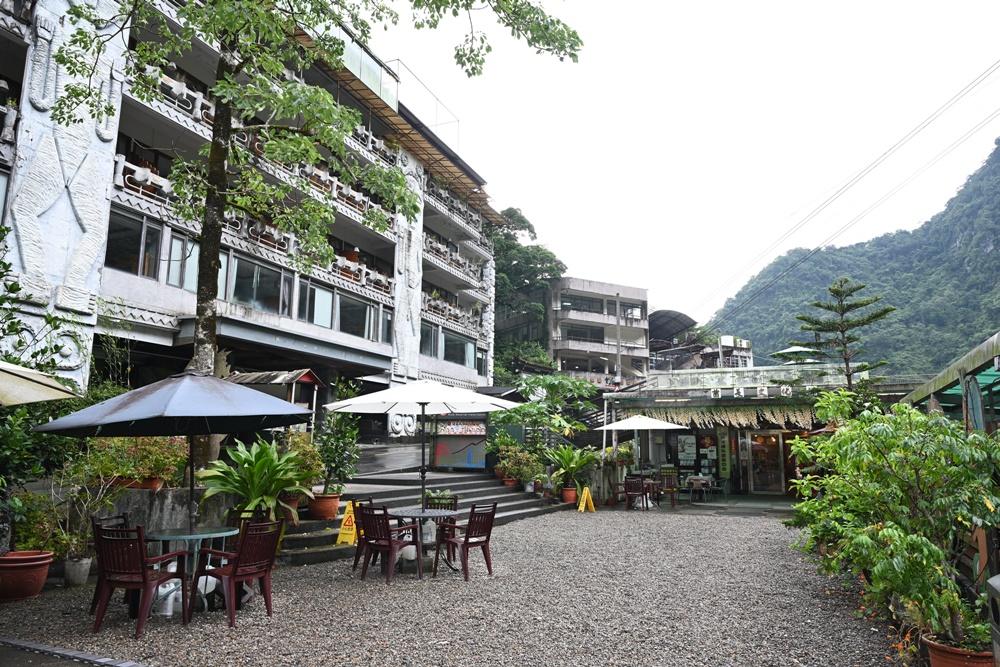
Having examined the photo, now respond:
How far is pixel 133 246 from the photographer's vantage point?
14.7 metres

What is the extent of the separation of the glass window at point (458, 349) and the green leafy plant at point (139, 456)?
20.0m

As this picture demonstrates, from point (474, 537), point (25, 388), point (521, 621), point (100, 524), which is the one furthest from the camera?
point (474, 537)

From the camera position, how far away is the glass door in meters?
19.9

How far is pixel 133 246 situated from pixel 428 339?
1343cm

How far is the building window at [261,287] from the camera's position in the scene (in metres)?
17.5

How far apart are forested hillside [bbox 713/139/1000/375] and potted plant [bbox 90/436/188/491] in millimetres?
32945

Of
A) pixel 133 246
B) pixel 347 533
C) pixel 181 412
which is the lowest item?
pixel 347 533

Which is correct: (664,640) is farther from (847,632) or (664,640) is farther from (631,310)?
(631,310)

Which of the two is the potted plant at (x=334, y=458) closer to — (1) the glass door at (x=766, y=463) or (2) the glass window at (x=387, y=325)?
(2) the glass window at (x=387, y=325)

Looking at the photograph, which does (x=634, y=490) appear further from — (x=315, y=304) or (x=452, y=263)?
(x=452, y=263)

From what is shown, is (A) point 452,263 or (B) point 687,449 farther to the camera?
(A) point 452,263

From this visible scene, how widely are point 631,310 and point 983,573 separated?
144 feet

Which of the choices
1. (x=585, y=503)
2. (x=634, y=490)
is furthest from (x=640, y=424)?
(x=585, y=503)

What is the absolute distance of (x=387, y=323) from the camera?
23.9 metres
